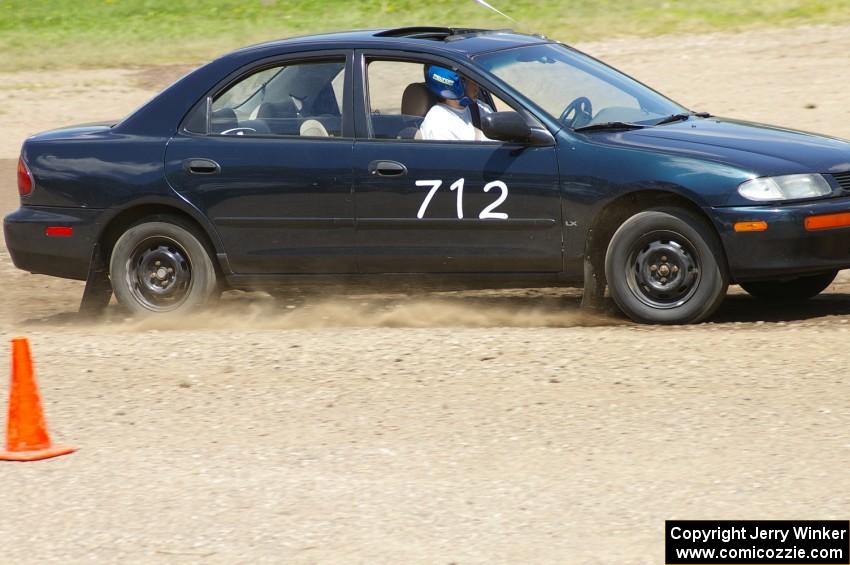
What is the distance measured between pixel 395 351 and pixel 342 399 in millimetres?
774

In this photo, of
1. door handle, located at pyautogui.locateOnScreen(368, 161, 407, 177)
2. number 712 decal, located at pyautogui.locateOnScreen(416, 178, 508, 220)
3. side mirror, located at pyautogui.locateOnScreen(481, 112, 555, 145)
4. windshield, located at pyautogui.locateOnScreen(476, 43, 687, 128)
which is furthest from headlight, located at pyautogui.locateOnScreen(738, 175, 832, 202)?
door handle, located at pyautogui.locateOnScreen(368, 161, 407, 177)

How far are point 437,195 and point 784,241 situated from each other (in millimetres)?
1837

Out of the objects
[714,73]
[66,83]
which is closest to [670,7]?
[714,73]

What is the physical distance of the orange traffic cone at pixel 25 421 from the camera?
601 cm

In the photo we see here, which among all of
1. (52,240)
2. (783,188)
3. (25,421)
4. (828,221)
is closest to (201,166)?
(52,240)

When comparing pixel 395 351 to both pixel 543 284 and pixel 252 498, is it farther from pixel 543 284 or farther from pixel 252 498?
pixel 252 498

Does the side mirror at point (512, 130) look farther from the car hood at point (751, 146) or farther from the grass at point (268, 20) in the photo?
the grass at point (268, 20)

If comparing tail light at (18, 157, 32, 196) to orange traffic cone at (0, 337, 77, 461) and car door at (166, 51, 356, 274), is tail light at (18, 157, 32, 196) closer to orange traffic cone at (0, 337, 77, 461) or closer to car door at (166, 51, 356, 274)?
car door at (166, 51, 356, 274)

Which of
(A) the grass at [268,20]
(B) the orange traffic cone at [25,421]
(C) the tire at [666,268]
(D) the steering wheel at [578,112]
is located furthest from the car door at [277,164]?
(A) the grass at [268,20]

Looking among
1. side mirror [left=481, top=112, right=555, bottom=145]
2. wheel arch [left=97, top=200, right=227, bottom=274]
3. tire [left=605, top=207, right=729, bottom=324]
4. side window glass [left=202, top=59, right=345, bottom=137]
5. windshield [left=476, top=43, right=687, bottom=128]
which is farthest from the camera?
wheel arch [left=97, top=200, right=227, bottom=274]

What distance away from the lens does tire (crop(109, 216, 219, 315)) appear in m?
8.48

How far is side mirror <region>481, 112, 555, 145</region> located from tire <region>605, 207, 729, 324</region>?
2.10 ft

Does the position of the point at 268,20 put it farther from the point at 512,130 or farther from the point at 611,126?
the point at 512,130

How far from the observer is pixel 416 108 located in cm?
814
